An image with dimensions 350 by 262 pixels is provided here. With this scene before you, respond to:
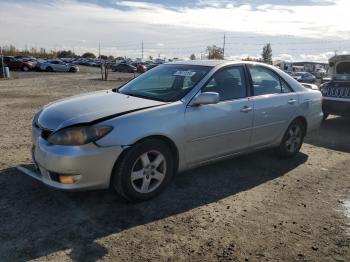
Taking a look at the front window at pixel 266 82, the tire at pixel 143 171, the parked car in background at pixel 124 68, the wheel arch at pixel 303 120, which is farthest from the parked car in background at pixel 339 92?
the parked car in background at pixel 124 68

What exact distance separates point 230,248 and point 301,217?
1.12m

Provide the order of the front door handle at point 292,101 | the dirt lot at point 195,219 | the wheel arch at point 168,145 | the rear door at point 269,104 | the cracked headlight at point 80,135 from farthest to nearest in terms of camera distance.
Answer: the front door handle at point 292,101, the rear door at point 269,104, the wheel arch at point 168,145, the cracked headlight at point 80,135, the dirt lot at point 195,219

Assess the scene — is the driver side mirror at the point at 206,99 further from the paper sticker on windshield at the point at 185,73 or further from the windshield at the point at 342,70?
the windshield at the point at 342,70

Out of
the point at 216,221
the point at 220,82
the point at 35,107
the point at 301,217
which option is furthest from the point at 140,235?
the point at 35,107

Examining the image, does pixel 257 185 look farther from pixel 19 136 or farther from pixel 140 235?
pixel 19 136

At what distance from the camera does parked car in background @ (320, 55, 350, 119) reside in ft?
30.3

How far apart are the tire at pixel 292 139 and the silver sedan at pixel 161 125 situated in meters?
0.03

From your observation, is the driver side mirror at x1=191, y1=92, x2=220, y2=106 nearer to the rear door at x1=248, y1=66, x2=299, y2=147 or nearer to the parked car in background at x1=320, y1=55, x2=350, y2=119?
the rear door at x1=248, y1=66, x2=299, y2=147

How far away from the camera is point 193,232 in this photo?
373cm

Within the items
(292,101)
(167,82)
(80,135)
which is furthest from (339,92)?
(80,135)

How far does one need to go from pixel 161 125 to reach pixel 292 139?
2869mm

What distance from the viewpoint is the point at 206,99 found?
451cm

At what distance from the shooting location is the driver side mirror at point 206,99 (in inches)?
178

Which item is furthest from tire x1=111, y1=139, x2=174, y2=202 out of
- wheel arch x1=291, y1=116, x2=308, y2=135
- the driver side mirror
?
wheel arch x1=291, y1=116, x2=308, y2=135
